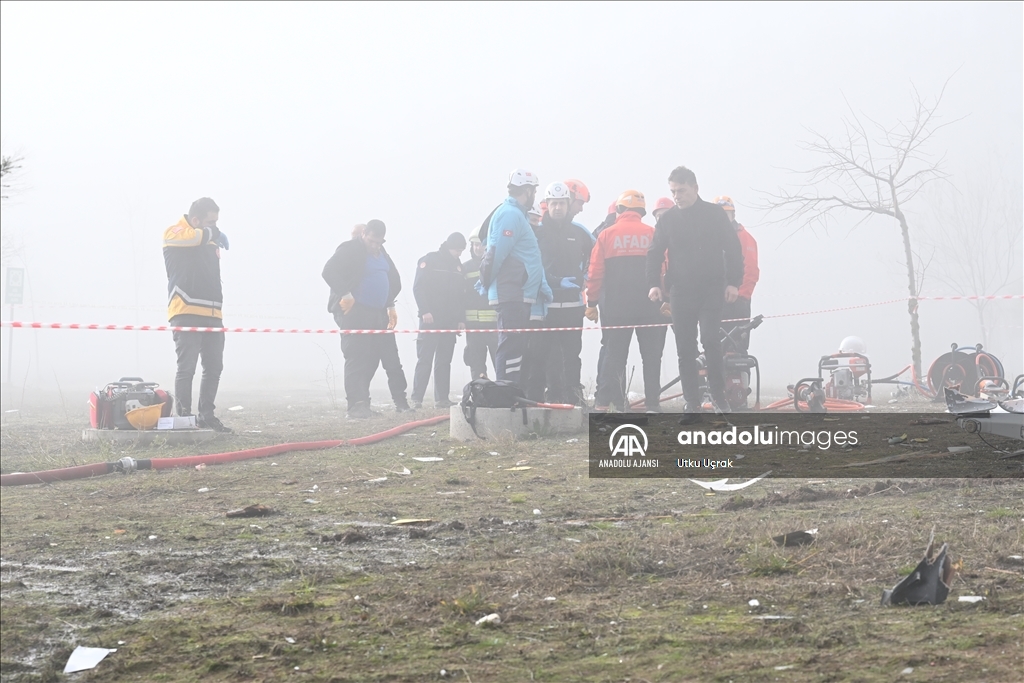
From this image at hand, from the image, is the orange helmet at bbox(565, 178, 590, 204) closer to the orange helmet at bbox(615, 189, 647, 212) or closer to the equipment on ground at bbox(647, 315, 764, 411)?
the orange helmet at bbox(615, 189, 647, 212)

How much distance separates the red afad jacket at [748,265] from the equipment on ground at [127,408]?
5900mm

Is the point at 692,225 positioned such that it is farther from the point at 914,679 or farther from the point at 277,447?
the point at 914,679

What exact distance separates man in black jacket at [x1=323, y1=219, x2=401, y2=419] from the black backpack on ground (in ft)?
13.7

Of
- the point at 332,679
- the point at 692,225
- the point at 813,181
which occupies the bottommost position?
the point at 332,679

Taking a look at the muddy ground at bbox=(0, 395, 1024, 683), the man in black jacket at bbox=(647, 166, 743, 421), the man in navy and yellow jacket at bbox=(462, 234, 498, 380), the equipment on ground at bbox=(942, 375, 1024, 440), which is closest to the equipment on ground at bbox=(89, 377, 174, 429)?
the muddy ground at bbox=(0, 395, 1024, 683)

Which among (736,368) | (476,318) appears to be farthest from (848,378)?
(476,318)

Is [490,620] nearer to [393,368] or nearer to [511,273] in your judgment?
[511,273]

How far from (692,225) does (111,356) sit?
68.1 meters

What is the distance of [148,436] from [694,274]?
16.2 ft

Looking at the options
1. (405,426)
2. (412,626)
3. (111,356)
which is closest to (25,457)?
(405,426)

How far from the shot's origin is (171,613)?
3.37 meters

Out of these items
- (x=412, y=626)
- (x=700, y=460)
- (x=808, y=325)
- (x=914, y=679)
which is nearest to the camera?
(x=914, y=679)

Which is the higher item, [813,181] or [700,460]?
[813,181]

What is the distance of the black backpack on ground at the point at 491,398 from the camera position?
883 cm
